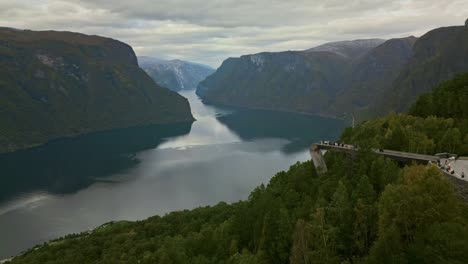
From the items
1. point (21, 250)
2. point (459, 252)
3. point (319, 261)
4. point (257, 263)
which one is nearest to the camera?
point (459, 252)

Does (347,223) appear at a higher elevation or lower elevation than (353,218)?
lower

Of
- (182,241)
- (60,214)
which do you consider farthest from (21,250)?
(182,241)

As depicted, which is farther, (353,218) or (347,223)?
(353,218)

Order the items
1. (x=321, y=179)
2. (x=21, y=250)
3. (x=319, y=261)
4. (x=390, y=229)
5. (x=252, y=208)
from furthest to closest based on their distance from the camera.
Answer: (x=21, y=250) → (x=321, y=179) → (x=252, y=208) → (x=319, y=261) → (x=390, y=229)

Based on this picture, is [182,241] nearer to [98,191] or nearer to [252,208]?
[252,208]

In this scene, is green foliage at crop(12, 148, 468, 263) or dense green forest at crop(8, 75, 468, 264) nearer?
green foliage at crop(12, 148, 468, 263)

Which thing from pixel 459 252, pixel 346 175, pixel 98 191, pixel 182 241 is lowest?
pixel 98 191

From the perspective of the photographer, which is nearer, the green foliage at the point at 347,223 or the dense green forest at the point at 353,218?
the green foliage at the point at 347,223

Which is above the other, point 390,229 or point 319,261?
point 390,229
